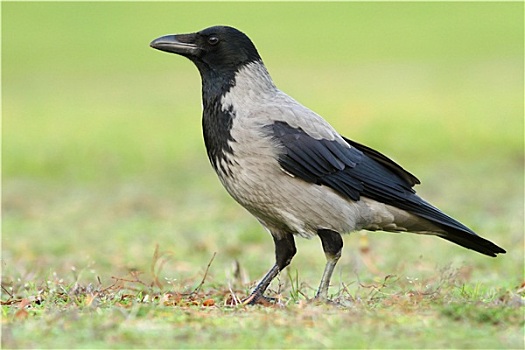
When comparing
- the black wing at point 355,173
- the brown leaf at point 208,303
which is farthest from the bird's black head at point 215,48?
the brown leaf at point 208,303

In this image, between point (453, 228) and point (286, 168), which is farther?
point (453, 228)

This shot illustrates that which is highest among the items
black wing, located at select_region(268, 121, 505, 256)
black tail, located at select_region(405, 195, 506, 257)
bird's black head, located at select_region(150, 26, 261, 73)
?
bird's black head, located at select_region(150, 26, 261, 73)

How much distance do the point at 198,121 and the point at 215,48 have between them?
560 inches

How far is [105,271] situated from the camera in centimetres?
882

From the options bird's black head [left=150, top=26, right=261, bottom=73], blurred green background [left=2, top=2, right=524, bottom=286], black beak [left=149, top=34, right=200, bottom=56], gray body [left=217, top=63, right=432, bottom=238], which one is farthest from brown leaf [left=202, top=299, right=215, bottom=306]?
blurred green background [left=2, top=2, right=524, bottom=286]

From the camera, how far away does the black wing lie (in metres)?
6.16

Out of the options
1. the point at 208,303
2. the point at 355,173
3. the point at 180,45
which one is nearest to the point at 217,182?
the point at 180,45

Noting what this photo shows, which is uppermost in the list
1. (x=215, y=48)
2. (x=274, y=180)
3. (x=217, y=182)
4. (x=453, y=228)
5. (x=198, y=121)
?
(x=198, y=121)

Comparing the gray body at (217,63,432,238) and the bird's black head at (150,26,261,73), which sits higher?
the bird's black head at (150,26,261,73)

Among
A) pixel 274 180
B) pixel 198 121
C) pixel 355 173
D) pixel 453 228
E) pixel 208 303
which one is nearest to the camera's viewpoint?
pixel 208 303

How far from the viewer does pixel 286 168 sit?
20.0ft

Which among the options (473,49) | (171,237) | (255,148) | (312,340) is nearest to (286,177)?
(255,148)

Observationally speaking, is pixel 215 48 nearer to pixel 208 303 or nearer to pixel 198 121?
pixel 208 303

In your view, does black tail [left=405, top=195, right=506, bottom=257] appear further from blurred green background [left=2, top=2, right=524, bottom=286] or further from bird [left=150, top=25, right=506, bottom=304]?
blurred green background [left=2, top=2, right=524, bottom=286]
